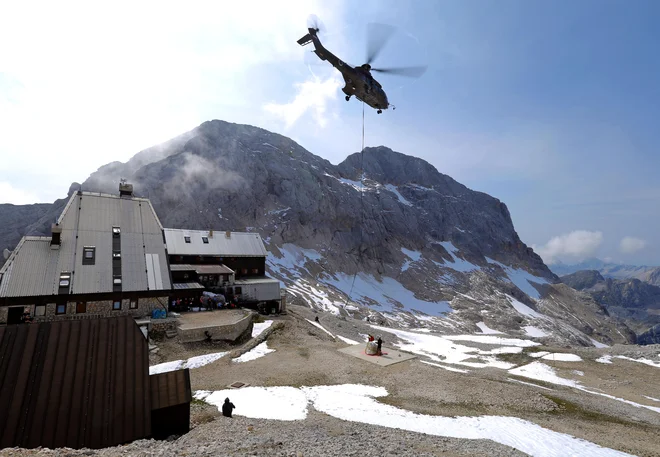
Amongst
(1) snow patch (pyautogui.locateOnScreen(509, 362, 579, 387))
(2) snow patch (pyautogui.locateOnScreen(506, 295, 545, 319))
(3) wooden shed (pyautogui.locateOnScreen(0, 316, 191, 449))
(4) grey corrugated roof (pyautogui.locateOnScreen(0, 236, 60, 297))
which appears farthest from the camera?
(2) snow patch (pyautogui.locateOnScreen(506, 295, 545, 319))

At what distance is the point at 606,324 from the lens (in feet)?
518

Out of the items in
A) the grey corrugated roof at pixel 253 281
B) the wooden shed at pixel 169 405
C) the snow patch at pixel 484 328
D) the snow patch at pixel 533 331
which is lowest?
the snow patch at pixel 533 331

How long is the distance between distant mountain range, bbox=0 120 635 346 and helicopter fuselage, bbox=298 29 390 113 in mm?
73700

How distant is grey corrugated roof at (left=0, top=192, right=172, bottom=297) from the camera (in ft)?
108

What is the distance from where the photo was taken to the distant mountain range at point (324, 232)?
119m

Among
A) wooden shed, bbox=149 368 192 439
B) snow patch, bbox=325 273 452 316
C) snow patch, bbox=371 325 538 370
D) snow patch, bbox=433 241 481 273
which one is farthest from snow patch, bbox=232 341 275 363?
snow patch, bbox=433 241 481 273

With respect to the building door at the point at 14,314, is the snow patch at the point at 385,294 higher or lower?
lower

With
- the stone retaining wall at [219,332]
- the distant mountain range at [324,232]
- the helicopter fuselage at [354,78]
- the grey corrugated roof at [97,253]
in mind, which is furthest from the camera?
the distant mountain range at [324,232]

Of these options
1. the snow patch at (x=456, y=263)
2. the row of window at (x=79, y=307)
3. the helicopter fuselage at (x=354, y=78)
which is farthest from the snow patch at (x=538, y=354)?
the snow patch at (x=456, y=263)

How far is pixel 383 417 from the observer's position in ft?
61.5

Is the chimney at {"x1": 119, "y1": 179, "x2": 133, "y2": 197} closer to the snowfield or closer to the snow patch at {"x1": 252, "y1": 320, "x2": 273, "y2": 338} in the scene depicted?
the snow patch at {"x1": 252, "y1": 320, "x2": 273, "y2": 338}

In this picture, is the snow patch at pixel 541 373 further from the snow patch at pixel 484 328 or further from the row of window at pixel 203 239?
the snow patch at pixel 484 328

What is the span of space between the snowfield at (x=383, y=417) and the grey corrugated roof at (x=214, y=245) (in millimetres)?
35730

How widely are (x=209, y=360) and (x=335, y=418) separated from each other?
16049mm
